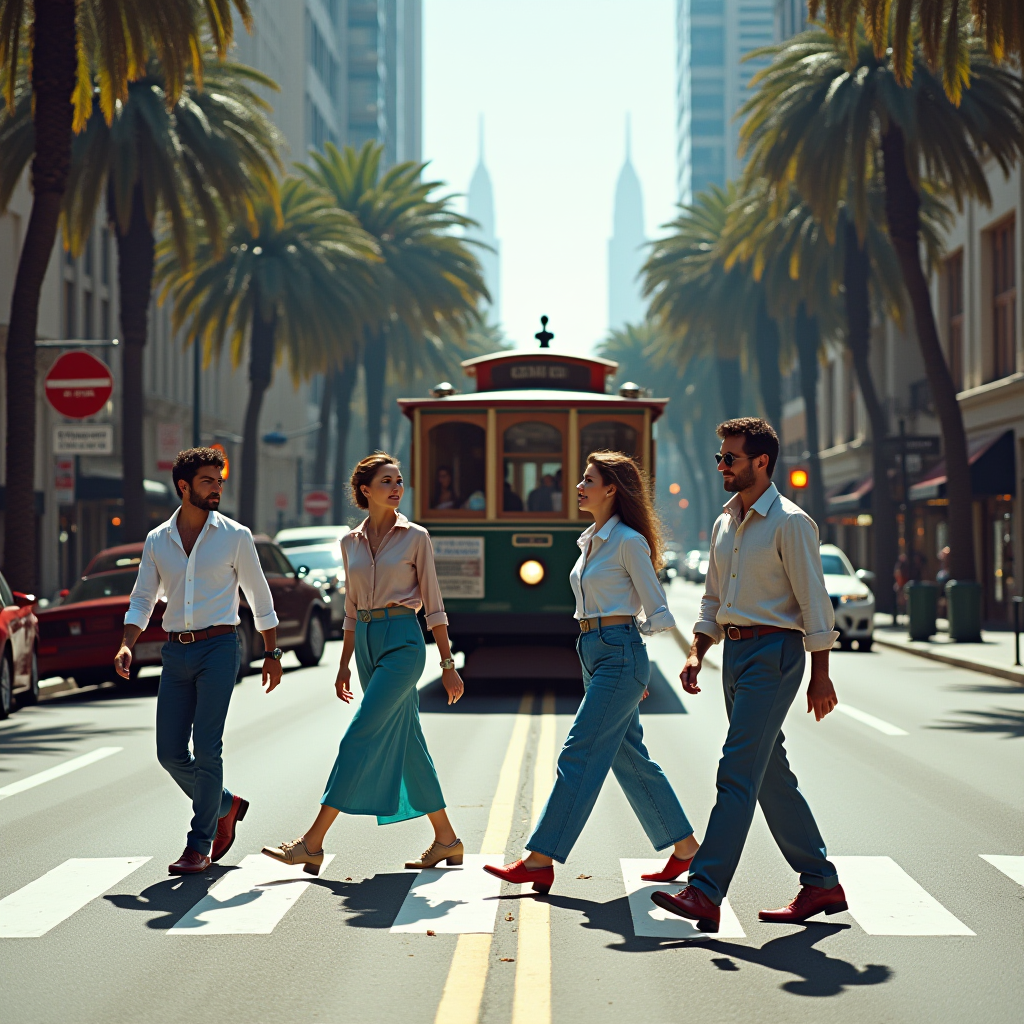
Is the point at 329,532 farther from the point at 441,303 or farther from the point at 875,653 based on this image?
the point at 441,303

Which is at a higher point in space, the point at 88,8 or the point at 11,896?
the point at 88,8

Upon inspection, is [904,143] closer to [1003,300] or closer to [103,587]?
[1003,300]

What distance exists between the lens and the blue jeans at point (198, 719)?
7.68 m

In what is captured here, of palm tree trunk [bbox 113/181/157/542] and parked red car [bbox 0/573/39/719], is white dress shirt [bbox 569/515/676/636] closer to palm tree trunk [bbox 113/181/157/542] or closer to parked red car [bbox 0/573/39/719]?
parked red car [bbox 0/573/39/719]

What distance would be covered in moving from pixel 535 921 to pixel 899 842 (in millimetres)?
2775

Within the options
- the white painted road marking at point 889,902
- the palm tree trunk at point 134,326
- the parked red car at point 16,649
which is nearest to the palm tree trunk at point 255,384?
the palm tree trunk at point 134,326

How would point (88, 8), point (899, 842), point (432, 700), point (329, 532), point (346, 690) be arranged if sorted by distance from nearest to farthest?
1. point (346, 690)
2. point (899, 842)
3. point (432, 700)
4. point (88, 8)
5. point (329, 532)

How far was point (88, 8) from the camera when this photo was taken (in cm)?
A: 2302

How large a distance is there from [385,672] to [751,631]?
6.43ft

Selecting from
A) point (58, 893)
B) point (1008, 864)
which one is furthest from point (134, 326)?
point (1008, 864)

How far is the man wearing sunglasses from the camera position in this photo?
6.41m

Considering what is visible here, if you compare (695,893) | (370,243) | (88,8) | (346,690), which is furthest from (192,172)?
(695,893)

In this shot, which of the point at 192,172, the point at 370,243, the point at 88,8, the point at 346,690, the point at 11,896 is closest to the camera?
the point at 11,896

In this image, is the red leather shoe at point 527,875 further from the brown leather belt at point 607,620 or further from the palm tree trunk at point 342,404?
the palm tree trunk at point 342,404
